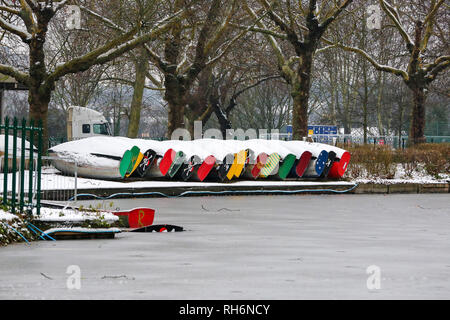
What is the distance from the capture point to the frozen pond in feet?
26.8

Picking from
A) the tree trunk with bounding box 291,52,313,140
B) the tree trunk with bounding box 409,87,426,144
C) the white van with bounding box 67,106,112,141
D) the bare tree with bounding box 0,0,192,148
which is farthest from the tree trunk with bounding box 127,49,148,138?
the bare tree with bounding box 0,0,192,148

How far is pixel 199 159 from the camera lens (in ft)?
86.8

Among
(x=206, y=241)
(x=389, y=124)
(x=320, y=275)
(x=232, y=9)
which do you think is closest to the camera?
(x=320, y=275)

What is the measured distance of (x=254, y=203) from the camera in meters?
22.4

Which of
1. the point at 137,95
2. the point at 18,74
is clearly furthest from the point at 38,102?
the point at 137,95

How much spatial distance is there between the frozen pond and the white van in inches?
1423

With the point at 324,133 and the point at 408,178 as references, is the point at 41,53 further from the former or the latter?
the point at 324,133

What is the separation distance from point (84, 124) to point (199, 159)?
2898 centimetres

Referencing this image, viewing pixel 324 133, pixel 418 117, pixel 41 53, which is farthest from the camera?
pixel 324 133

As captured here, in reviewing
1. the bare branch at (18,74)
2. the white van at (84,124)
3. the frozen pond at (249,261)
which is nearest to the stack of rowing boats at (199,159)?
the bare branch at (18,74)

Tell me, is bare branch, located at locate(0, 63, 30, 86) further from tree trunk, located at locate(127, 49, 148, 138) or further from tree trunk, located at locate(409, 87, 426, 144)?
tree trunk, located at locate(409, 87, 426, 144)
